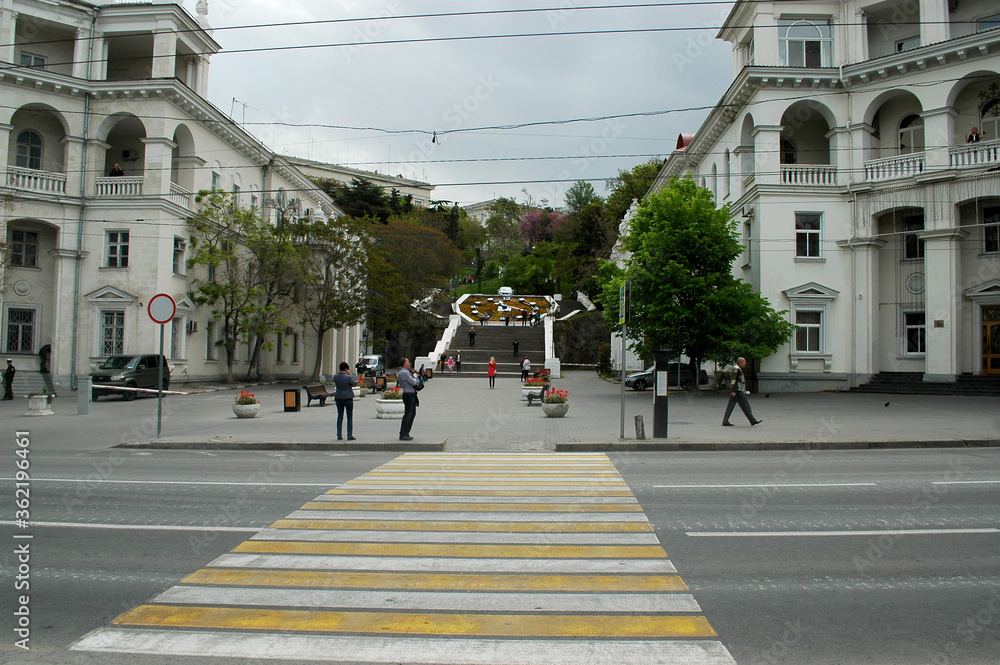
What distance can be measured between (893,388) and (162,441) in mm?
27890

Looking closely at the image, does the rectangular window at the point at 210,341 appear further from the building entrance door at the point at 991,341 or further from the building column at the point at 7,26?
the building entrance door at the point at 991,341

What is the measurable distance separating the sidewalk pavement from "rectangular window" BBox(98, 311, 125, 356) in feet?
13.9

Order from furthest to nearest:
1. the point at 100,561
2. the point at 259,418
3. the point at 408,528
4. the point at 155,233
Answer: the point at 155,233 < the point at 259,418 < the point at 408,528 < the point at 100,561

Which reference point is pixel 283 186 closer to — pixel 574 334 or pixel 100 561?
pixel 574 334

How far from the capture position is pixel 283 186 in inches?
1957

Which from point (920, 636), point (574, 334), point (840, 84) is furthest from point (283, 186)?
point (920, 636)

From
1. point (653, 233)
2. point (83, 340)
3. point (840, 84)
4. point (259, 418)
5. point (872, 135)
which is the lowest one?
point (259, 418)

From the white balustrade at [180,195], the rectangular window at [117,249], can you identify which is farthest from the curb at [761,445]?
the white balustrade at [180,195]

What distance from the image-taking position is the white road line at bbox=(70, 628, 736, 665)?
13.7ft

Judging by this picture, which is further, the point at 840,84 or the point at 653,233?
the point at 840,84

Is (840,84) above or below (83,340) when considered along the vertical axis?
above

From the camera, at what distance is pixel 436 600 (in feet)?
16.8

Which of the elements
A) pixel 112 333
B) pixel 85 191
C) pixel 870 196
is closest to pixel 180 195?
pixel 85 191

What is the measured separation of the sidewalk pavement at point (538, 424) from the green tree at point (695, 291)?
2.43m
